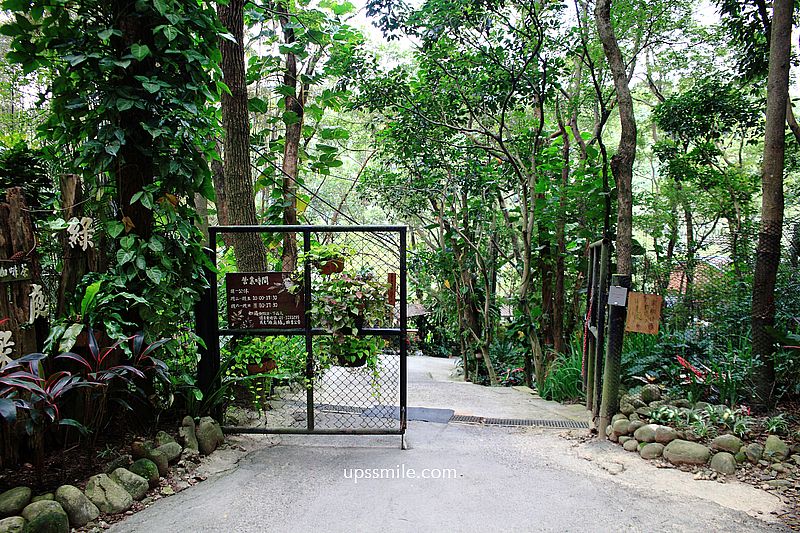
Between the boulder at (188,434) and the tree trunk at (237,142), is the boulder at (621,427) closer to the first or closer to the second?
the boulder at (188,434)

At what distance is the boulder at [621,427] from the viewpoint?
3896mm

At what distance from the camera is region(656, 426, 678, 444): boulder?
3.61 meters

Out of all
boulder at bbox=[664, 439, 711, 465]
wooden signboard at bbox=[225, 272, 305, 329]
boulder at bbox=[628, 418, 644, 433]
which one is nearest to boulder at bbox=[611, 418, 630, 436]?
boulder at bbox=[628, 418, 644, 433]

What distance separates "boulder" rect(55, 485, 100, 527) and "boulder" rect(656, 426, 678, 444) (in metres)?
3.51

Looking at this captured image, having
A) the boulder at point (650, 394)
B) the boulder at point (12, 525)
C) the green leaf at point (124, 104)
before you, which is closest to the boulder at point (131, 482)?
the boulder at point (12, 525)

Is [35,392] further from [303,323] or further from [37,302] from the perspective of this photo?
[303,323]

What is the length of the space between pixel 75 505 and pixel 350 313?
6.30 feet

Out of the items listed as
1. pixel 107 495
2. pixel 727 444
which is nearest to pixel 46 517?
pixel 107 495

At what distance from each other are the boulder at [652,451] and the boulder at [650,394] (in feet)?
2.16

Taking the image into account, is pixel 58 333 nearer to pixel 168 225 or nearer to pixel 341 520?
pixel 168 225

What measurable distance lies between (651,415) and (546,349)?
3.21 metres

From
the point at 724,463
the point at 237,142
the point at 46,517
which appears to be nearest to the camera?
the point at 46,517

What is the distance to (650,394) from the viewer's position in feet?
13.8

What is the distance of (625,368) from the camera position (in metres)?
4.85
